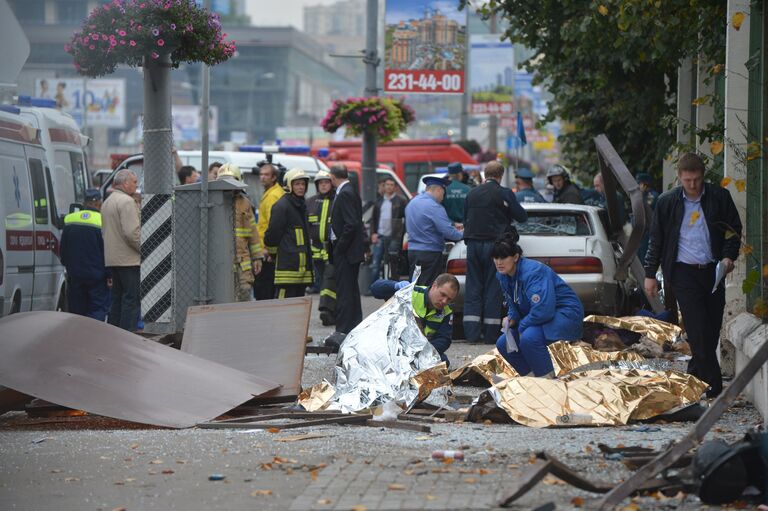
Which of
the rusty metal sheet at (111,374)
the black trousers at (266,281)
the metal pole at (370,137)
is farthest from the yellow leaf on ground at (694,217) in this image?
the metal pole at (370,137)

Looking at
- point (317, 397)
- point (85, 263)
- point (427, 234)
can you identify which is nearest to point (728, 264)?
point (317, 397)

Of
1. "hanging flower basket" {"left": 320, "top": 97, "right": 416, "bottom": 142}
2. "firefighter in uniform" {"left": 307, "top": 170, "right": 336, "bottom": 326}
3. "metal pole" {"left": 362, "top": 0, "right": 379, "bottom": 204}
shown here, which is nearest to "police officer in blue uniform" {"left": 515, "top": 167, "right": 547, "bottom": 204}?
"firefighter in uniform" {"left": 307, "top": 170, "right": 336, "bottom": 326}

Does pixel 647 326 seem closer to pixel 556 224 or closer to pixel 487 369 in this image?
pixel 556 224

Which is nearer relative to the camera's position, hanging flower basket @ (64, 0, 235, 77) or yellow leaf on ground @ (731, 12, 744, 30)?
yellow leaf on ground @ (731, 12, 744, 30)

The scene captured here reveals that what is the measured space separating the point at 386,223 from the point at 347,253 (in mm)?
8243

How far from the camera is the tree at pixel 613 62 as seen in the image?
1323 centimetres

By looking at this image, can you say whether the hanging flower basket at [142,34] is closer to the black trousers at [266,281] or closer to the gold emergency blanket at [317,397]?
the black trousers at [266,281]

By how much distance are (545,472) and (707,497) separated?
2.52 ft

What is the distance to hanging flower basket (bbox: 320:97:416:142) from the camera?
2289 centimetres

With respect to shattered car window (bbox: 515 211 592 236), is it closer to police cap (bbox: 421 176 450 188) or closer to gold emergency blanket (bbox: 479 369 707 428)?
police cap (bbox: 421 176 450 188)

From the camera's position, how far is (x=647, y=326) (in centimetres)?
1281

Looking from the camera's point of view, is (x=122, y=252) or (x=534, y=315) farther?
(x=122, y=252)

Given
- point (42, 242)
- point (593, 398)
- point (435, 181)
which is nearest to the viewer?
point (593, 398)

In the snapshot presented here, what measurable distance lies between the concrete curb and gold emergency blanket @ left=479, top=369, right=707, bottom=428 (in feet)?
1.32
